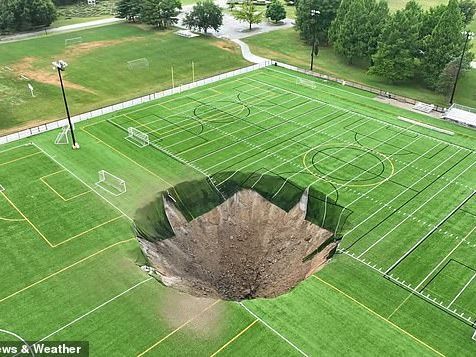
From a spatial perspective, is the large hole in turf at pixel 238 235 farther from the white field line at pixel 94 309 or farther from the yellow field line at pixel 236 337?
the yellow field line at pixel 236 337

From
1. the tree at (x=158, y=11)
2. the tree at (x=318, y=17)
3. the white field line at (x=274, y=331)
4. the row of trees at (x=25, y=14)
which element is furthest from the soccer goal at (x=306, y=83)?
the row of trees at (x=25, y=14)

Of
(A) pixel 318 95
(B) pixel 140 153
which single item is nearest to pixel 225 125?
(B) pixel 140 153

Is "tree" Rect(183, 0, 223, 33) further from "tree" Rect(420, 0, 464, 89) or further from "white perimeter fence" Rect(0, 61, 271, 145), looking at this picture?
"tree" Rect(420, 0, 464, 89)

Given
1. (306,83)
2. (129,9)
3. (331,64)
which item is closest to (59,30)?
(129,9)

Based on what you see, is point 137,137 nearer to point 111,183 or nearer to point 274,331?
point 111,183

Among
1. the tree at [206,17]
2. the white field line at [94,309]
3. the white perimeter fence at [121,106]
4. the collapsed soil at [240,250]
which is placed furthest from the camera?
the tree at [206,17]

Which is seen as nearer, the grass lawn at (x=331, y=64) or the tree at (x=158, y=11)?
the grass lawn at (x=331, y=64)

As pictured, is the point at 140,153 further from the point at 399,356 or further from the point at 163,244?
the point at 399,356
